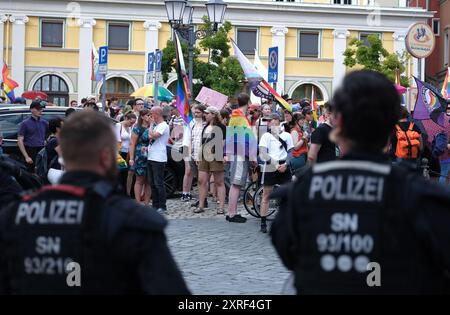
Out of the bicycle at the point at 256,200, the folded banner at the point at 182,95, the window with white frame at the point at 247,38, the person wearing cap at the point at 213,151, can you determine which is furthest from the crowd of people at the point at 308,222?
the window with white frame at the point at 247,38

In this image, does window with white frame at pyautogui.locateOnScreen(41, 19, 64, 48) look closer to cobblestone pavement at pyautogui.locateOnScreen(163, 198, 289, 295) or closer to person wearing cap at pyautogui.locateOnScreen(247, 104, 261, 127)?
person wearing cap at pyautogui.locateOnScreen(247, 104, 261, 127)

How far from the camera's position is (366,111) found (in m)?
3.07

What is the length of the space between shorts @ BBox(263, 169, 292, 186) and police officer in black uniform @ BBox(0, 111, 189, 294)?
904 centimetres

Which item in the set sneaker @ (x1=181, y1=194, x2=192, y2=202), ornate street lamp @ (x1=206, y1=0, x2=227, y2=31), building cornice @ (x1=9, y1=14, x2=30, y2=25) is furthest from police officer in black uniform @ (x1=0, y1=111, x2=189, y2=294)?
building cornice @ (x1=9, y1=14, x2=30, y2=25)

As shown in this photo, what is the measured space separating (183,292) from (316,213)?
565 mm

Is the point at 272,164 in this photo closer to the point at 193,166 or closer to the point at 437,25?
the point at 193,166

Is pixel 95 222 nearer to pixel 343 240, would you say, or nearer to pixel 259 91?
pixel 343 240

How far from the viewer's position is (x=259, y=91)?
1709 centimetres

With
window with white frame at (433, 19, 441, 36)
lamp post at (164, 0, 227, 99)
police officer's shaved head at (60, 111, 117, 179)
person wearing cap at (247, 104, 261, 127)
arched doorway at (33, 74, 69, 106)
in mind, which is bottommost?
police officer's shaved head at (60, 111, 117, 179)

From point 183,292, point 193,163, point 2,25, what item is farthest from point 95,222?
point 2,25

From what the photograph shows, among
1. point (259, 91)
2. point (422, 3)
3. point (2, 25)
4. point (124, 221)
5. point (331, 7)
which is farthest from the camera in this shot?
point (422, 3)

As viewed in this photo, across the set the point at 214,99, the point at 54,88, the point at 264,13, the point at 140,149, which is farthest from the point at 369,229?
the point at 264,13

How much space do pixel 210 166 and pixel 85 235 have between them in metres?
11.0

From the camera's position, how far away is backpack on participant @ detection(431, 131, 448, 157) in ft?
45.9
